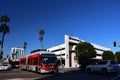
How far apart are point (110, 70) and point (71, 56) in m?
70.0

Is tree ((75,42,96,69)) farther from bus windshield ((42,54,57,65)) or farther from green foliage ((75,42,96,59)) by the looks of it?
bus windshield ((42,54,57,65))

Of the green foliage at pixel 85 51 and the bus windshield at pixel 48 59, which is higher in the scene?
the green foliage at pixel 85 51

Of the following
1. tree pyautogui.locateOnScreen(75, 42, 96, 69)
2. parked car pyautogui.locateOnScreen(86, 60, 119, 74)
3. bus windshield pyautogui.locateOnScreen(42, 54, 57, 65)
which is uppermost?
tree pyautogui.locateOnScreen(75, 42, 96, 69)

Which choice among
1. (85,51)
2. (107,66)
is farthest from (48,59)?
(85,51)

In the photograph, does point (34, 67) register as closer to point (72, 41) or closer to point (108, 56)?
point (72, 41)

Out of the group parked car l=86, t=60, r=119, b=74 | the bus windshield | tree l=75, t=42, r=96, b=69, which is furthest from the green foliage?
parked car l=86, t=60, r=119, b=74

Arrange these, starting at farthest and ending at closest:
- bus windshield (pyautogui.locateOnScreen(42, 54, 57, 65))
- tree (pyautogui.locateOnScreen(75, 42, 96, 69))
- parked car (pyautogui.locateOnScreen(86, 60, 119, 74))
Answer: tree (pyautogui.locateOnScreen(75, 42, 96, 69)) → bus windshield (pyautogui.locateOnScreen(42, 54, 57, 65)) → parked car (pyautogui.locateOnScreen(86, 60, 119, 74))

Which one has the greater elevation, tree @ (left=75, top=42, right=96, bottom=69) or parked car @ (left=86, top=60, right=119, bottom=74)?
tree @ (left=75, top=42, right=96, bottom=69)

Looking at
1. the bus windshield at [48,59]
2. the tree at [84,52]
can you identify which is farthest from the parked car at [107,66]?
the tree at [84,52]

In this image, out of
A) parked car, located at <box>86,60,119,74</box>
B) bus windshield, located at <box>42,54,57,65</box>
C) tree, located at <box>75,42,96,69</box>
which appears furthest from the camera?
tree, located at <box>75,42,96,69</box>

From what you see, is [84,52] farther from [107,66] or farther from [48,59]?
[107,66]

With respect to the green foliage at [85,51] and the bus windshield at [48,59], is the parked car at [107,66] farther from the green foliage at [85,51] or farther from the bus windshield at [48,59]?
the green foliage at [85,51]

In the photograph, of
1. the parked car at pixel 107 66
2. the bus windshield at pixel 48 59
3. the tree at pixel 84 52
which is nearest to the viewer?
the parked car at pixel 107 66

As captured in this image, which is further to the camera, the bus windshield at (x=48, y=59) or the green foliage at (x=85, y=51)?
the green foliage at (x=85, y=51)
